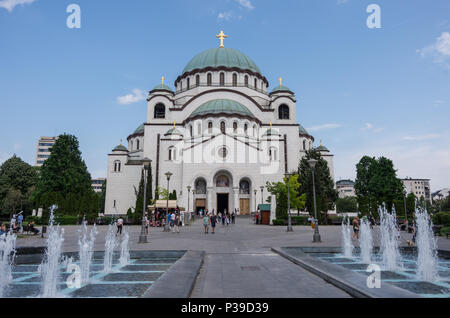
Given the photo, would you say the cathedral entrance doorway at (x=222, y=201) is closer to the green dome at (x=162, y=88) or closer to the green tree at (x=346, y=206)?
the green dome at (x=162, y=88)

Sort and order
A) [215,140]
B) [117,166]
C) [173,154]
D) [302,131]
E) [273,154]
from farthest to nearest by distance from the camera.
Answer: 1. [302,131]
2. [117,166]
3. [173,154]
4. [273,154]
5. [215,140]

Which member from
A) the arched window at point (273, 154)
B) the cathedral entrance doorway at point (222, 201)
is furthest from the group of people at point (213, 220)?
the arched window at point (273, 154)

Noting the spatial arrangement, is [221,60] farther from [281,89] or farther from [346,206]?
[346,206]

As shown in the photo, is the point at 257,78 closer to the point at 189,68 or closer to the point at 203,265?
the point at 189,68

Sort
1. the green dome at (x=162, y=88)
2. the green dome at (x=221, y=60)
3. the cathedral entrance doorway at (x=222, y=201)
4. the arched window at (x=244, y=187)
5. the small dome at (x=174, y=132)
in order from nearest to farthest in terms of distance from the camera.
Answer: the arched window at (x=244, y=187) < the cathedral entrance doorway at (x=222, y=201) < the small dome at (x=174, y=132) < the green dome at (x=221, y=60) < the green dome at (x=162, y=88)

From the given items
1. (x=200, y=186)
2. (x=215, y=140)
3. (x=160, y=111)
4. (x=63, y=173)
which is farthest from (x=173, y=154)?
(x=63, y=173)

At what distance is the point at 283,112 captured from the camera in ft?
159

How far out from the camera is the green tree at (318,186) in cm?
3120

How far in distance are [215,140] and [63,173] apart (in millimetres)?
22512

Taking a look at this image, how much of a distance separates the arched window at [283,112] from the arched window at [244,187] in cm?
1419

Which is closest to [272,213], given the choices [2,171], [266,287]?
[266,287]

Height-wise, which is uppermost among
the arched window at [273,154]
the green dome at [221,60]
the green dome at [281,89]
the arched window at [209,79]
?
the green dome at [221,60]

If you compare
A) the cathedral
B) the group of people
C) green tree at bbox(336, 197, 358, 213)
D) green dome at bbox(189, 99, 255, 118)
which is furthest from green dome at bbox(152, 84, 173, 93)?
green tree at bbox(336, 197, 358, 213)

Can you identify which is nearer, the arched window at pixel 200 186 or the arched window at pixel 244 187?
the arched window at pixel 244 187
